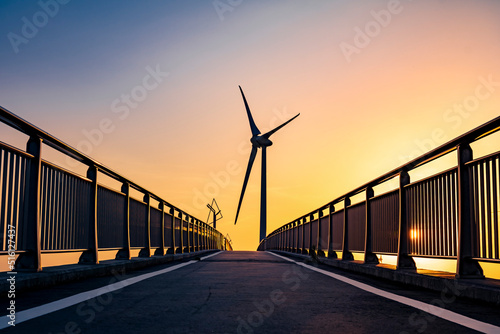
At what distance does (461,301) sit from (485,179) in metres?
1.28

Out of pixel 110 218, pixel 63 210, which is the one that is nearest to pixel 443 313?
pixel 63 210

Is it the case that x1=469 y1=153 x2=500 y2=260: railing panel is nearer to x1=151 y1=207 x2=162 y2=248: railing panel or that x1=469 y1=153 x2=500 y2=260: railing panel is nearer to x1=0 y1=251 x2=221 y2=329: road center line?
x1=0 y1=251 x2=221 y2=329: road center line

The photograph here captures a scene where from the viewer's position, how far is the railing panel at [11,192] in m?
5.48

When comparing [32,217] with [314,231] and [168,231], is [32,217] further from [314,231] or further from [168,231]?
[314,231]

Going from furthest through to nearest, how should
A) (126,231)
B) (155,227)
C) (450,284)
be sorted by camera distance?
(155,227), (126,231), (450,284)

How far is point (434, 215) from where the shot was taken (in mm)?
6770

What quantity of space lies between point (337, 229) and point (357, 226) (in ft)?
5.78

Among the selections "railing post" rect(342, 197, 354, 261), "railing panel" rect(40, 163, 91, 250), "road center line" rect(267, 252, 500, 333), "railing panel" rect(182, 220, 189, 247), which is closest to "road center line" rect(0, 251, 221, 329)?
"railing panel" rect(40, 163, 91, 250)

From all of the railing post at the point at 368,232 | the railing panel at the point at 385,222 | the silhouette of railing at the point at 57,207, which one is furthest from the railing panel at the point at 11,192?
the railing post at the point at 368,232

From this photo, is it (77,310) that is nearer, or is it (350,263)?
(77,310)

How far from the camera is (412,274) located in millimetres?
6594

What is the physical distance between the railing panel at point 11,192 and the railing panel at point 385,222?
504 centimetres

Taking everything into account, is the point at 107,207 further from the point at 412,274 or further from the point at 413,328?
the point at 413,328

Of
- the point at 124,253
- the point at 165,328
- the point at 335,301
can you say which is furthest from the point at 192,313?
the point at 124,253
